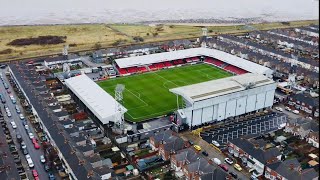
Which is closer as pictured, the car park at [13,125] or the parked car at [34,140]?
the parked car at [34,140]

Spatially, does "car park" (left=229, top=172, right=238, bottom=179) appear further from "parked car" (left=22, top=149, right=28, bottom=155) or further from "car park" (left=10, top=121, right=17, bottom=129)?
"car park" (left=10, top=121, right=17, bottom=129)

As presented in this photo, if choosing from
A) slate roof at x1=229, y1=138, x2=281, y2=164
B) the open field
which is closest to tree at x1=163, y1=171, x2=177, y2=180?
slate roof at x1=229, y1=138, x2=281, y2=164

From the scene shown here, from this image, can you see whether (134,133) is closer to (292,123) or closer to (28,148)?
(28,148)

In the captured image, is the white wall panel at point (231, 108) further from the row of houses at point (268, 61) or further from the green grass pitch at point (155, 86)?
the row of houses at point (268, 61)

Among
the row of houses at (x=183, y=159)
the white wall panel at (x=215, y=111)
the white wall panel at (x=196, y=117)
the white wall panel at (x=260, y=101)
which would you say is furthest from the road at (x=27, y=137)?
the white wall panel at (x=260, y=101)

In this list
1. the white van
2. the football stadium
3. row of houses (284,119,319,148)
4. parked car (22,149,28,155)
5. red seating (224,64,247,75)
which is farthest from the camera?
red seating (224,64,247,75)

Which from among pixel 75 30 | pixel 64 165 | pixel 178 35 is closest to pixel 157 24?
pixel 178 35
